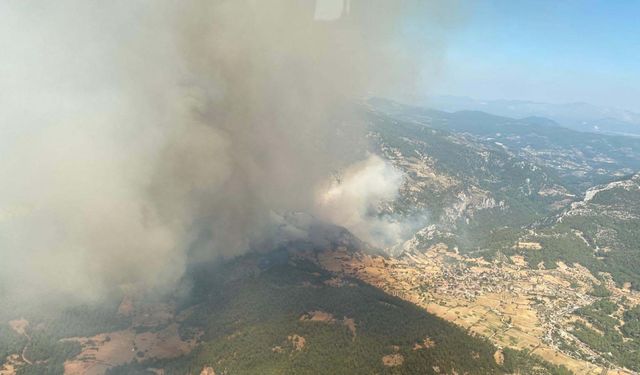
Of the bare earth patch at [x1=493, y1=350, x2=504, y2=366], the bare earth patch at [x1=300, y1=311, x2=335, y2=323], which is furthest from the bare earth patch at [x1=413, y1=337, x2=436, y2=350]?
the bare earth patch at [x1=300, y1=311, x2=335, y2=323]

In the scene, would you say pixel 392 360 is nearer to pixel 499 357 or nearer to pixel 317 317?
pixel 317 317

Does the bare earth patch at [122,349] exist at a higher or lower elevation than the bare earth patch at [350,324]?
higher

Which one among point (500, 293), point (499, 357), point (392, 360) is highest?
point (500, 293)

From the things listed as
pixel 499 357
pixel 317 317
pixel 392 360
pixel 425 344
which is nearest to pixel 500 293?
pixel 499 357

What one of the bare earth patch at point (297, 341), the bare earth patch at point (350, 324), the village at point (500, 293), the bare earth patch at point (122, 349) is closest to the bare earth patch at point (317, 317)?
the bare earth patch at point (350, 324)

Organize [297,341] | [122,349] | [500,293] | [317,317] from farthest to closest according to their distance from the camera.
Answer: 1. [500,293]
2. [317,317]
3. [122,349]
4. [297,341]

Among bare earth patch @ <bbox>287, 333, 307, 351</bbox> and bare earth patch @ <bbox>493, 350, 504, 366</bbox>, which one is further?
bare earth patch @ <bbox>493, 350, 504, 366</bbox>

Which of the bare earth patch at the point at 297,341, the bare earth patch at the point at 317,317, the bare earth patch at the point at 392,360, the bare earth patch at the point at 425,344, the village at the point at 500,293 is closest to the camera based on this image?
the bare earth patch at the point at 392,360

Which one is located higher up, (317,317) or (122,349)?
(122,349)

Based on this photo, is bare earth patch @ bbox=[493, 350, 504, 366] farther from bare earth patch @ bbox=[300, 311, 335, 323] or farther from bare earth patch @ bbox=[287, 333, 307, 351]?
bare earth patch @ bbox=[287, 333, 307, 351]

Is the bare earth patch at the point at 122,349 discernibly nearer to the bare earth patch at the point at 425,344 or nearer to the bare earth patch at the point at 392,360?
the bare earth patch at the point at 392,360

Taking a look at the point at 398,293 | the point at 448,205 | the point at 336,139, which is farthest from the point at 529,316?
the point at 336,139

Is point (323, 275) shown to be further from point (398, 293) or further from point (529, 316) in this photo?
point (529, 316)

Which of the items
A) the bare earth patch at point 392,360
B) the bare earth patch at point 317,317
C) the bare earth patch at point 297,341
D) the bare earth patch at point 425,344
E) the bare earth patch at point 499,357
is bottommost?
the bare earth patch at point 499,357
